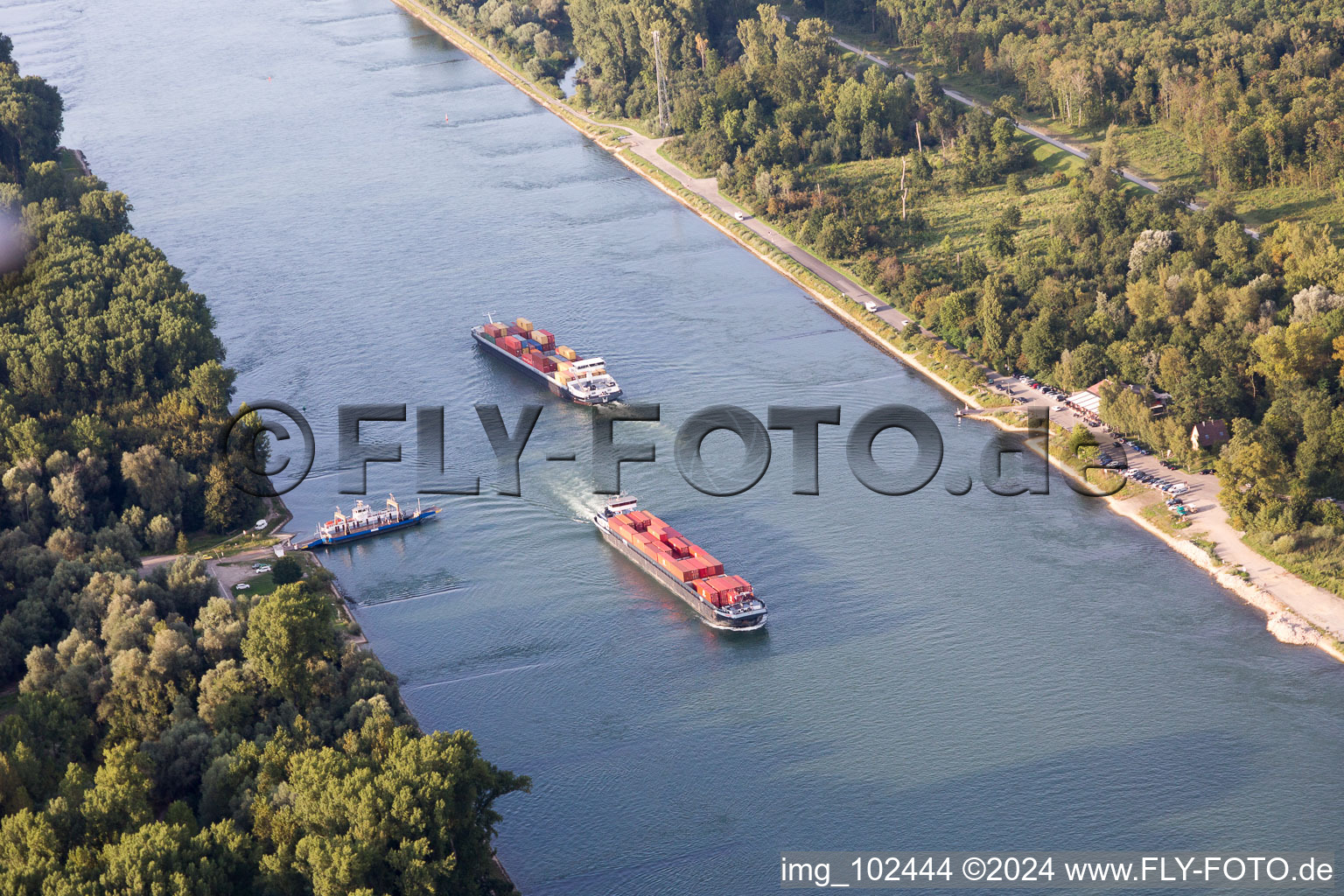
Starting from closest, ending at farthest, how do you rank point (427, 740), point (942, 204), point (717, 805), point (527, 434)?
point (427, 740) < point (717, 805) < point (527, 434) < point (942, 204)

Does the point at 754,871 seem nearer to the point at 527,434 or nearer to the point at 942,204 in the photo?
the point at 527,434

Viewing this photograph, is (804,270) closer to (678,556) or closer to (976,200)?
(976,200)

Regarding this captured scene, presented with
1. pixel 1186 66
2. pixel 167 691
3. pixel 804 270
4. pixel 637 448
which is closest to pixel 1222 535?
pixel 637 448

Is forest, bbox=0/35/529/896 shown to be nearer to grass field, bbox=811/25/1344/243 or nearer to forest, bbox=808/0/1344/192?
grass field, bbox=811/25/1344/243

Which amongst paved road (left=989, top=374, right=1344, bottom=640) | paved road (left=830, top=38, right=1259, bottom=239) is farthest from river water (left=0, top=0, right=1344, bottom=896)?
paved road (left=830, top=38, right=1259, bottom=239)

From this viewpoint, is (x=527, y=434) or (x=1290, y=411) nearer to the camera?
(x=1290, y=411)

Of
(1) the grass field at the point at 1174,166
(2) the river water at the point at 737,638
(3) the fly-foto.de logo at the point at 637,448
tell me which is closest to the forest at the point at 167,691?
(3) the fly-foto.de logo at the point at 637,448

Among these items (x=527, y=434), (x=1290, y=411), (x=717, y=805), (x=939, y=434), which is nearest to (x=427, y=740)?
(x=717, y=805)
